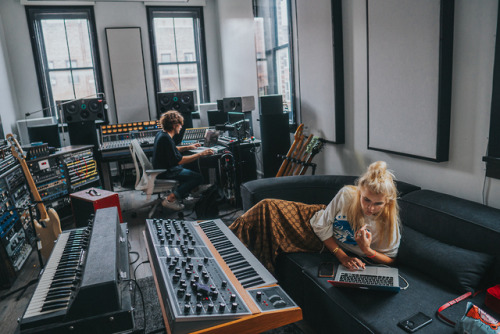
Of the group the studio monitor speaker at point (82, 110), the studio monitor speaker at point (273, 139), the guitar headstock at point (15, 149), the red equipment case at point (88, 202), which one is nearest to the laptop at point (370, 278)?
the studio monitor speaker at point (273, 139)

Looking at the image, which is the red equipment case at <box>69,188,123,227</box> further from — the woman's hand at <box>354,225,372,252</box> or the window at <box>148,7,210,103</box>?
the window at <box>148,7,210,103</box>

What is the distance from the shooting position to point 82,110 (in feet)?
15.1

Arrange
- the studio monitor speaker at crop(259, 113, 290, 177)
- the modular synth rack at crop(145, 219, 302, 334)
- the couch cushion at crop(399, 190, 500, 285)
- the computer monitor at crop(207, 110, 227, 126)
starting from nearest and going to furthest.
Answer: the modular synth rack at crop(145, 219, 302, 334) → the couch cushion at crop(399, 190, 500, 285) → the studio monitor speaker at crop(259, 113, 290, 177) → the computer monitor at crop(207, 110, 227, 126)

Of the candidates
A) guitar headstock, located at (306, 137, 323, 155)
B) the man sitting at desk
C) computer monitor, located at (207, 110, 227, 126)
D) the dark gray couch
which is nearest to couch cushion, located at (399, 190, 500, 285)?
the dark gray couch

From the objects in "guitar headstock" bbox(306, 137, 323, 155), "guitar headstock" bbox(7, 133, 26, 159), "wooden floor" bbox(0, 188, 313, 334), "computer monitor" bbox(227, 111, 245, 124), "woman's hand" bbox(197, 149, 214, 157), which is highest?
"computer monitor" bbox(227, 111, 245, 124)

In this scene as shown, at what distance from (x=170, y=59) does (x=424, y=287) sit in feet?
18.0

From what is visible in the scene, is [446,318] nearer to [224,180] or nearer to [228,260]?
[228,260]

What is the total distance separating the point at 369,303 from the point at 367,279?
0.40 feet

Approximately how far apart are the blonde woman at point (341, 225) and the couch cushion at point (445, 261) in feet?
0.29

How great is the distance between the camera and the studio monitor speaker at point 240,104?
427 centimetres

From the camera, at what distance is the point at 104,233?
1.68m

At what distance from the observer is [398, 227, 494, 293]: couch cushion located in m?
1.68

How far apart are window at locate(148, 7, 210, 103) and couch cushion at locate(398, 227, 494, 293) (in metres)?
4.67

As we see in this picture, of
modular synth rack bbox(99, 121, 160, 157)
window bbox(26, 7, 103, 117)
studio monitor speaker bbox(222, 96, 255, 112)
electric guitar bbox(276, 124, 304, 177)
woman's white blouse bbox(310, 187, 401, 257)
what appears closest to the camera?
woman's white blouse bbox(310, 187, 401, 257)
